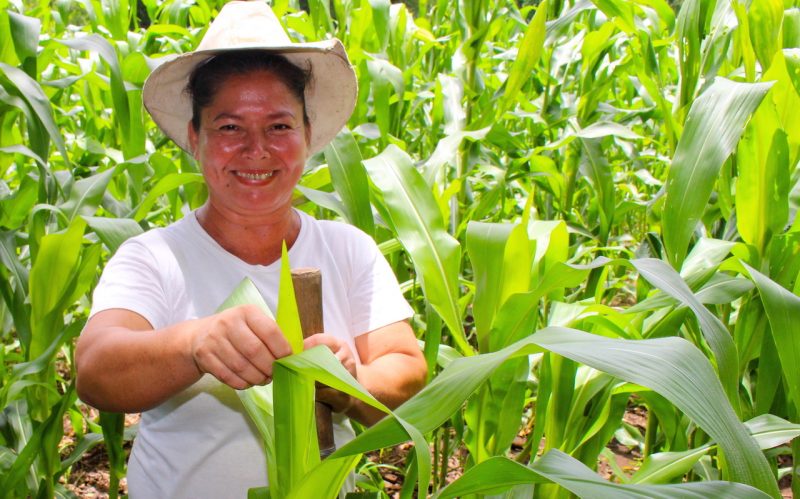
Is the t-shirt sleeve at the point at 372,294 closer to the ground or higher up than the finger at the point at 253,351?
closer to the ground

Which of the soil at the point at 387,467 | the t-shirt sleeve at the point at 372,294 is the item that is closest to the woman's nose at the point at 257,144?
the t-shirt sleeve at the point at 372,294

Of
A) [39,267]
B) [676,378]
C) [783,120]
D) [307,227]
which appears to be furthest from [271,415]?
[783,120]

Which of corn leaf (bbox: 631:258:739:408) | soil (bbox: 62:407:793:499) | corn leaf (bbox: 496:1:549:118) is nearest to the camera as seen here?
corn leaf (bbox: 631:258:739:408)

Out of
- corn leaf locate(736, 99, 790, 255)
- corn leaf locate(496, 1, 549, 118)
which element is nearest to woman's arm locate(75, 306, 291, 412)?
corn leaf locate(736, 99, 790, 255)

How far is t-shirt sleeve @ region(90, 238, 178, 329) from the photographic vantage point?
3.34ft

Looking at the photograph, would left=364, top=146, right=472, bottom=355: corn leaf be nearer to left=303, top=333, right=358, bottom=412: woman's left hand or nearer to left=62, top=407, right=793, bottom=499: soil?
left=303, top=333, right=358, bottom=412: woman's left hand

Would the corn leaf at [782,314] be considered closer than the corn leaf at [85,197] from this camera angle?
Yes

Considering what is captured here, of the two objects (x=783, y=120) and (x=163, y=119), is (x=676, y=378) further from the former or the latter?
(x=163, y=119)

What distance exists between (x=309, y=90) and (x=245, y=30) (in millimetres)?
194

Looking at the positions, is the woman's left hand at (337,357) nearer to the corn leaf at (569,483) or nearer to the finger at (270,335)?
the finger at (270,335)

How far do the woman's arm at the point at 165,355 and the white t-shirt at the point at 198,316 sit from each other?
11cm

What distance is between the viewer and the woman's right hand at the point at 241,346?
2.18ft

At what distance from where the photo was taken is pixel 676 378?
25.8 inches

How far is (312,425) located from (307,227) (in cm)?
60
